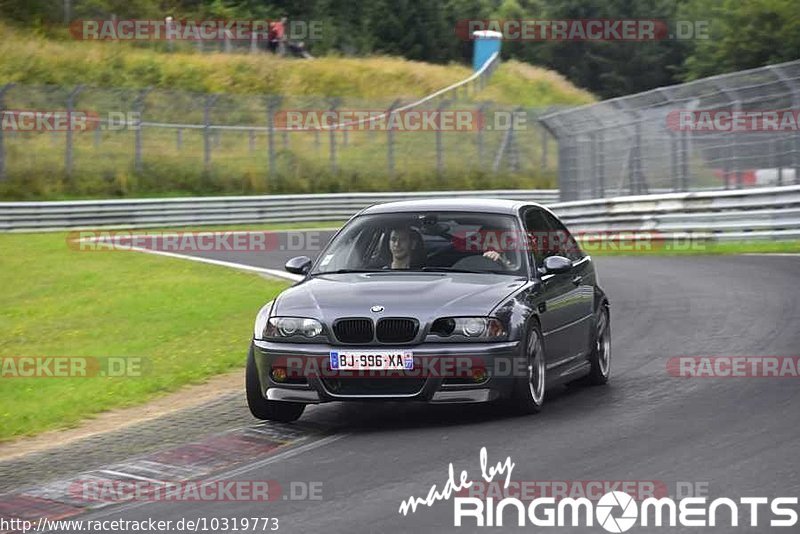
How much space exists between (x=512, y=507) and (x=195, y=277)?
610 inches

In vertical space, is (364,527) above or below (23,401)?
above

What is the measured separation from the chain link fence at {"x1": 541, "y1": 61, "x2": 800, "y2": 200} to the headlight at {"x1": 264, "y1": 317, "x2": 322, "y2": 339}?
16.4 meters

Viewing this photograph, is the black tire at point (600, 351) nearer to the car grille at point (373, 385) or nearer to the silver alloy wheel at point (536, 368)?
the silver alloy wheel at point (536, 368)

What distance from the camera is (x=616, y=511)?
6977mm

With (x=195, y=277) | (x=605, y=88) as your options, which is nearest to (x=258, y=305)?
(x=195, y=277)

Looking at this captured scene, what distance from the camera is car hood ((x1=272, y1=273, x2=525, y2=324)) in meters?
9.60

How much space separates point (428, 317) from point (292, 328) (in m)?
0.89

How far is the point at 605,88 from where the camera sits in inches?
3898

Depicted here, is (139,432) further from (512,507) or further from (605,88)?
(605,88)

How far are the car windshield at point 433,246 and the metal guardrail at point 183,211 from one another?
80.2ft

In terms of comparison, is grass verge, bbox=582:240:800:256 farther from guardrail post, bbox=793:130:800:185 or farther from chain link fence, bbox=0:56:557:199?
chain link fence, bbox=0:56:557:199

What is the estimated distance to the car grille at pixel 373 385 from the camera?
31.2ft

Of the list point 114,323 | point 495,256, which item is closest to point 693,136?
point 114,323

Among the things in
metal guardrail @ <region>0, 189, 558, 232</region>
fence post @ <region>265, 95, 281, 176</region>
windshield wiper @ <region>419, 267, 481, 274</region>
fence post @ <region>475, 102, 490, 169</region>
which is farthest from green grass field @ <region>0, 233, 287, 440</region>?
fence post @ <region>475, 102, 490, 169</region>
